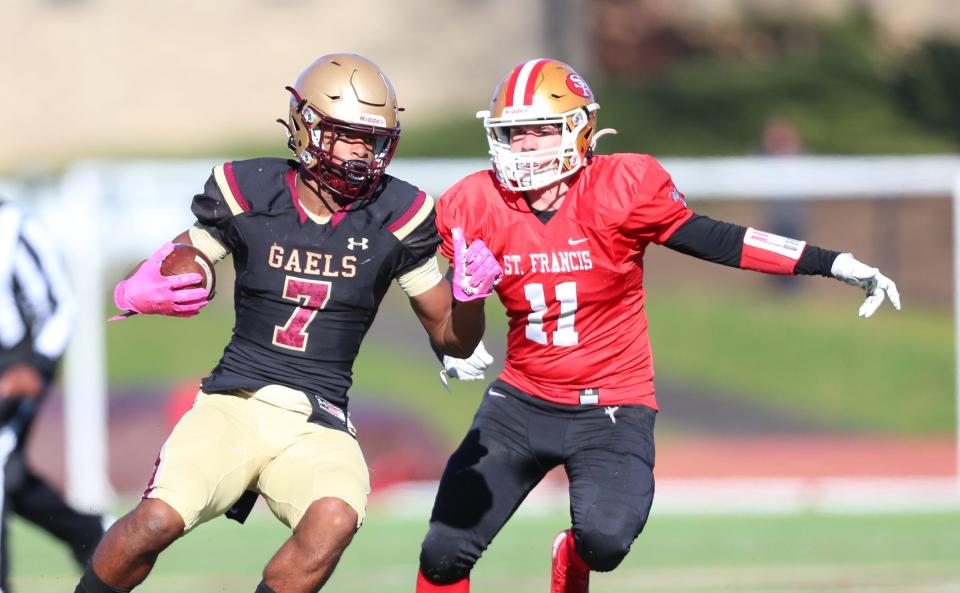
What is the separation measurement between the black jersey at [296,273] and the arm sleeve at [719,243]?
0.91m

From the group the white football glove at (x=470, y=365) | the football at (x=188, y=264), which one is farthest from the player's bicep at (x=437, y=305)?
the football at (x=188, y=264)

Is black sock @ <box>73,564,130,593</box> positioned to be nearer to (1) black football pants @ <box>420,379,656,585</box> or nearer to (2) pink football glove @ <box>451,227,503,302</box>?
(1) black football pants @ <box>420,379,656,585</box>

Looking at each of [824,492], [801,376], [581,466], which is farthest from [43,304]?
[801,376]

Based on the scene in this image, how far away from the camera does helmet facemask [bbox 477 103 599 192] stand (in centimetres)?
547

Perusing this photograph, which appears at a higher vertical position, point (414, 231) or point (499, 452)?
point (414, 231)

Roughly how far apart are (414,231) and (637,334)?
0.93 metres

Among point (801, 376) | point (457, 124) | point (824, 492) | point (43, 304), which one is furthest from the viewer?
point (457, 124)

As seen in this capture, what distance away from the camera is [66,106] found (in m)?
23.2

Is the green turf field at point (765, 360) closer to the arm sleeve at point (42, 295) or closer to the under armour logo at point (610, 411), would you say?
the arm sleeve at point (42, 295)

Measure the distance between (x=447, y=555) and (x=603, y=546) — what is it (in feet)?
1.79

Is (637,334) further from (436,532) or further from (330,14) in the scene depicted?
(330,14)

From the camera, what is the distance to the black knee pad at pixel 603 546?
527 cm

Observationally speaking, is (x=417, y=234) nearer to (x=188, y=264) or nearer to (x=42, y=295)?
(x=188, y=264)

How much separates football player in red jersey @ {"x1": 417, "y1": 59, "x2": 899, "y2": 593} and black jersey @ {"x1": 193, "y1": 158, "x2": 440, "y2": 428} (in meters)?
0.33
